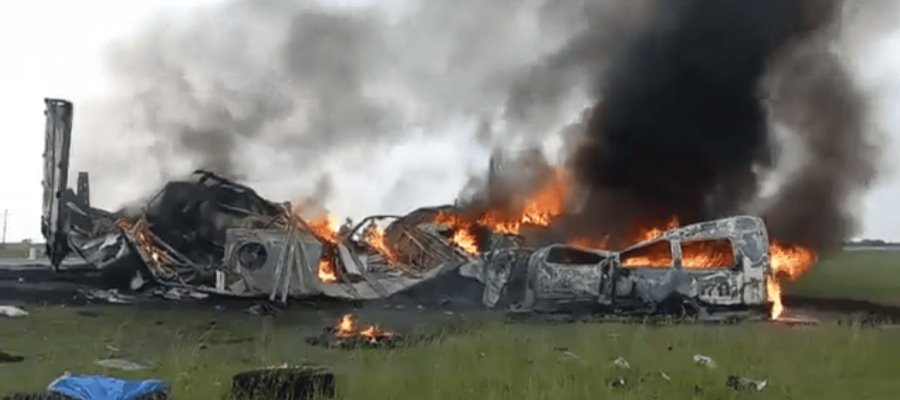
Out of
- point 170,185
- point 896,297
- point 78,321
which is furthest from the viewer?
point 896,297

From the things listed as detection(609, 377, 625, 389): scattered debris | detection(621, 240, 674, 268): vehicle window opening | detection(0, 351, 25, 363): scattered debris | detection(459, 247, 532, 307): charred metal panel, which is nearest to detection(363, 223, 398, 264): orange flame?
detection(459, 247, 532, 307): charred metal panel

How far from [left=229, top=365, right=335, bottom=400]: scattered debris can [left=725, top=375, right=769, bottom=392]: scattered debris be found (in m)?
3.96

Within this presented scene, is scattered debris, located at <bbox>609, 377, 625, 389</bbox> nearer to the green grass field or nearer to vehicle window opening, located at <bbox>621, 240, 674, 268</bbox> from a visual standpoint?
the green grass field

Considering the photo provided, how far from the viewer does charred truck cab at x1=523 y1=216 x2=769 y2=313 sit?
18.6 meters

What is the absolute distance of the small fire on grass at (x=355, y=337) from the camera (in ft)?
44.4

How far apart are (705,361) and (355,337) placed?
5.23 m

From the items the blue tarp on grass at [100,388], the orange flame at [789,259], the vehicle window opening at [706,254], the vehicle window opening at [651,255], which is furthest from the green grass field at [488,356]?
the orange flame at [789,259]

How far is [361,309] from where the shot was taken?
20.0m

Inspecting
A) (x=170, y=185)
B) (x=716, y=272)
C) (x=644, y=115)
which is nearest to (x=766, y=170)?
(x=644, y=115)

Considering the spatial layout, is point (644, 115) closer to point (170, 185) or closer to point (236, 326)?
point (170, 185)

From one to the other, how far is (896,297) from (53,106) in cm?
2166

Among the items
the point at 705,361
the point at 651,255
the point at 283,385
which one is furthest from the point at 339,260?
the point at 283,385

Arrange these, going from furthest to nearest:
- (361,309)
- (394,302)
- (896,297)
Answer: (896,297) → (394,302) → (361,309)

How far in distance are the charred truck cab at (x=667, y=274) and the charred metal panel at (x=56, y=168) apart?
1080 cm
